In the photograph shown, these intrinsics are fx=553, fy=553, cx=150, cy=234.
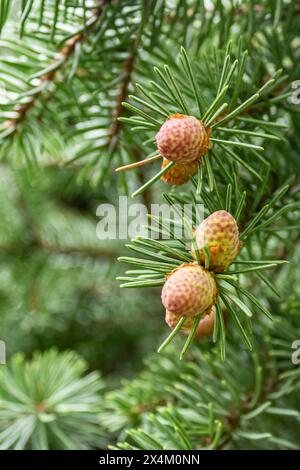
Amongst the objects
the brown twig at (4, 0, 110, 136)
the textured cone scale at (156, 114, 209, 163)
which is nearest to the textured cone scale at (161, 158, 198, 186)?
the textured cone scale at (156, 114, 209, 163)

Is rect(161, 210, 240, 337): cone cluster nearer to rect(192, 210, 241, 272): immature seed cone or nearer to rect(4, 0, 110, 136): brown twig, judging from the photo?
rect(192, 210, 241, 272): immature seed cone

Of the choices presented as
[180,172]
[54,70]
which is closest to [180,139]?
[180,172]

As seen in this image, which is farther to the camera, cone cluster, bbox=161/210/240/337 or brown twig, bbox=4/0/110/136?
brown twig, bbox=4/0/110/136

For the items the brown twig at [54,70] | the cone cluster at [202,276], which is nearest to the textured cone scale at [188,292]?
the cone cluster at [202,276]

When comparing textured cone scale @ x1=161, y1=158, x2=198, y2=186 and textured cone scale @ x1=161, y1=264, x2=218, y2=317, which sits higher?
textured cone scale @ x1=161, y1=158, x2=198, y2=186

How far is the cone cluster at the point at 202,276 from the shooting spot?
0.25 m

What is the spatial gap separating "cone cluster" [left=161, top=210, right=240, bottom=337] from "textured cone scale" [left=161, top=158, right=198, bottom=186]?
31mm

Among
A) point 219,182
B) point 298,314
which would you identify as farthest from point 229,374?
point 219,182

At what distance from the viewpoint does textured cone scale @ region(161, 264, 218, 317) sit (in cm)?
25

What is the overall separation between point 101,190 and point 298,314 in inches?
16.6

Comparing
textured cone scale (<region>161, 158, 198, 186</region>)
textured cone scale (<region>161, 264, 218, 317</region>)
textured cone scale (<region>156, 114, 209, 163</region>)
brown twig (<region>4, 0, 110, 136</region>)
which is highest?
brown twig (<region>4, 0, 110, 136</region>)

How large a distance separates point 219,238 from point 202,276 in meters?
0.02

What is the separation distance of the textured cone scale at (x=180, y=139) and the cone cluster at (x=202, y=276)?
3 centimetres

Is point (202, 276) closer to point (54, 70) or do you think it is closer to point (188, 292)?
point (188, 292)
